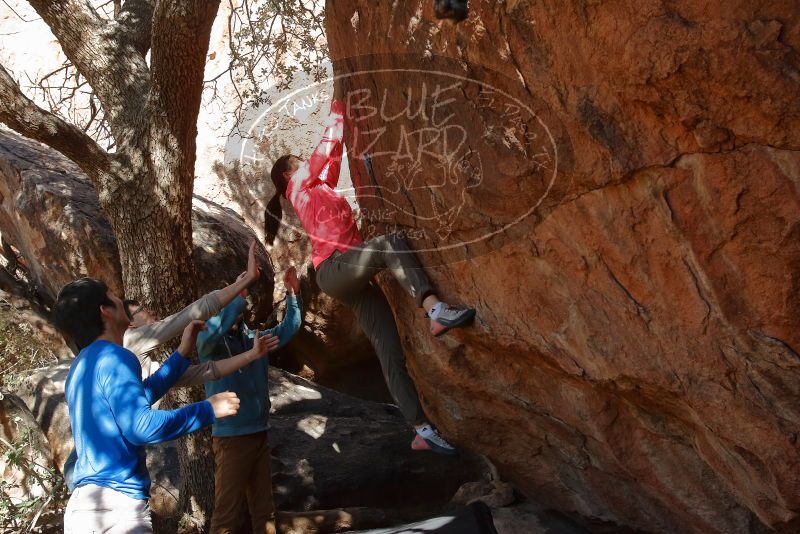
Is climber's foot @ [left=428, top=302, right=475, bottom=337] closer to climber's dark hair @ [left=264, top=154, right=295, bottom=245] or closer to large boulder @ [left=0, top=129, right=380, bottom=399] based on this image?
climber's dark hair @ [left=264, top=154, right=295, bottom=245]

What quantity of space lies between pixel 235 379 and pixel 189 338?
88cm

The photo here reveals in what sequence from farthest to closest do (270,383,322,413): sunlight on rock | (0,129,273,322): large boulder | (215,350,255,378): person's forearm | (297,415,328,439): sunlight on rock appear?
1. (270,383,322,413): sunlight on rock
2. (0,129,273,322): large boulder
3. (297,415,328,439): sunlight on rock
4. (215,350,255,378): person's forearm

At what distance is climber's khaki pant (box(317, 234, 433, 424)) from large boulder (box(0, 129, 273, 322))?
2638 mm

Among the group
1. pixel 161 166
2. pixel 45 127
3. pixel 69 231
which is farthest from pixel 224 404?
pixel 69 231

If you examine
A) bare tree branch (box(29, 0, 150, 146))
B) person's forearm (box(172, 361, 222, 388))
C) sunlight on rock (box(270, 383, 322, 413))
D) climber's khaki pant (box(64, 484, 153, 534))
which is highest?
bare tree branch (box(29, 0, 150, 146))

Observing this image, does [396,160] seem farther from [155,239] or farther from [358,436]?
[358,436]

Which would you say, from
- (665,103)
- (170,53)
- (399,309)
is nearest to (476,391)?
(399,309)

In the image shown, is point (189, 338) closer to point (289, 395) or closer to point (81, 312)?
point (81, 312)

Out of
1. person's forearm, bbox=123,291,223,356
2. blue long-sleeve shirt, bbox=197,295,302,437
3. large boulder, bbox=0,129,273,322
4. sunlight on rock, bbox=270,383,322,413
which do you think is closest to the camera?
person's forearm, bbox=123,291,223,356

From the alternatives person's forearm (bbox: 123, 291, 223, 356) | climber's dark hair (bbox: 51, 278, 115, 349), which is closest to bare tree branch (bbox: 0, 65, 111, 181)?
person's forearm (bbox: 123, 291, 223, 356)

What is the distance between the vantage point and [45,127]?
4902mm

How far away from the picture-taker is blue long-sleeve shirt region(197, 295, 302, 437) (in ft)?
15.2

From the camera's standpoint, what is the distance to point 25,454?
210 inches

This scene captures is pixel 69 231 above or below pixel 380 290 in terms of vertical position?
above
